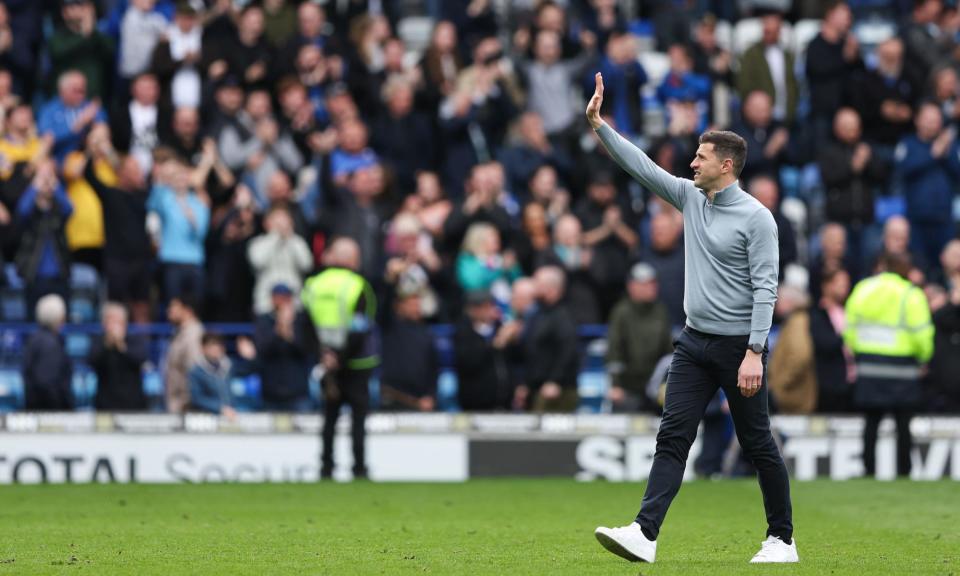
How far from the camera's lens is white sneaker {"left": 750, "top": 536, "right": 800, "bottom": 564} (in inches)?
354

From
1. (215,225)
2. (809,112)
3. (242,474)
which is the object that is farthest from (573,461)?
(809,112)

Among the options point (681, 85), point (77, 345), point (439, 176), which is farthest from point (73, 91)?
point (681, 85)

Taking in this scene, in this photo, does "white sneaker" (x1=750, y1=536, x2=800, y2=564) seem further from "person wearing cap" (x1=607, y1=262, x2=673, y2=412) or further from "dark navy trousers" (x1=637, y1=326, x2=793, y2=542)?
"person wearing cap" (x1=607, y1=262, x2=673, y2=412)

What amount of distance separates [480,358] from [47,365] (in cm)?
435

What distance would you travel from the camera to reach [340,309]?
16203 millimetres

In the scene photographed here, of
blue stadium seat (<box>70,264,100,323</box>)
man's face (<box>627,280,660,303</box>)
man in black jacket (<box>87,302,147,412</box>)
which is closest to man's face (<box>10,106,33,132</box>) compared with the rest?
blue stadium seat (<box>70,264,100,323</box>)

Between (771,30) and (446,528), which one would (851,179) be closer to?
(771,30)

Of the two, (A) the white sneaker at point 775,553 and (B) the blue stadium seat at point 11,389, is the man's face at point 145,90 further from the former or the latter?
(A) the white sneaker at point 775,553

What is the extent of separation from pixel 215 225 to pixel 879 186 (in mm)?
7983

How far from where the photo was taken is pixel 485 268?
62.6ft

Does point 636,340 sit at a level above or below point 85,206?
below

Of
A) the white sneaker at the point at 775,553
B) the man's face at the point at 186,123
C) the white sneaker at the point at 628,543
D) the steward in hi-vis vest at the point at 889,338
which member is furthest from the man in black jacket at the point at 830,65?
the white sneaker at the point at 628,543

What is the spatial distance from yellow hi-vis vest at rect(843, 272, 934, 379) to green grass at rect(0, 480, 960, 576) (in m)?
1.25

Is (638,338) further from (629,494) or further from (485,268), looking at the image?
(629,494)
